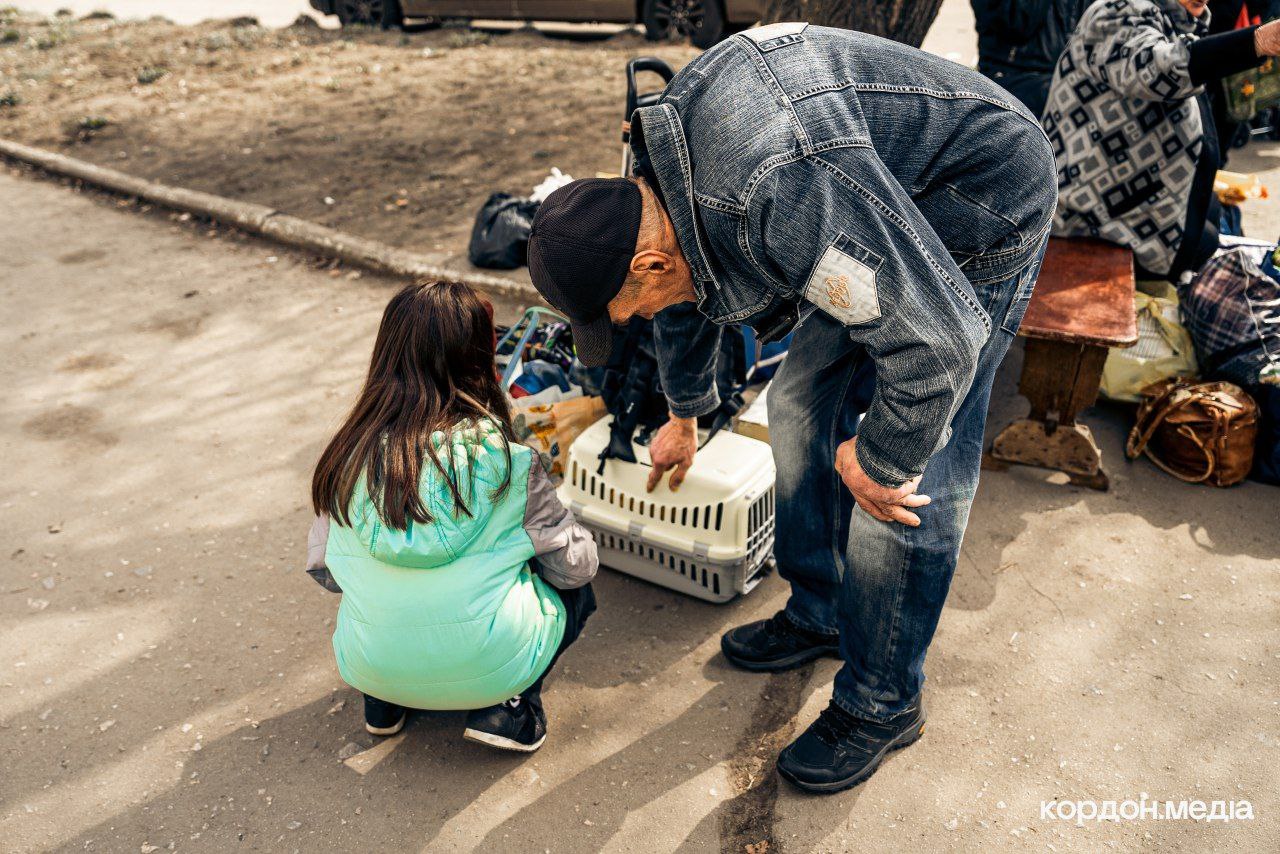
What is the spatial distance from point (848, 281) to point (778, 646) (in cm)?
140

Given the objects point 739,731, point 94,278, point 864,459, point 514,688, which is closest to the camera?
point 864,459

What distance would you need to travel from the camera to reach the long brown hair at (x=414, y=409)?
6.86ft

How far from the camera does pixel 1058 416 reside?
11.1 ft

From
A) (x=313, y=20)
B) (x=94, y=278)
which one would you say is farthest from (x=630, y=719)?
(x=313, y=20)

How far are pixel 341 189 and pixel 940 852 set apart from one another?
5.58 m

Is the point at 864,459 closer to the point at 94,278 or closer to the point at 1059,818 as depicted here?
the point at 1059,818

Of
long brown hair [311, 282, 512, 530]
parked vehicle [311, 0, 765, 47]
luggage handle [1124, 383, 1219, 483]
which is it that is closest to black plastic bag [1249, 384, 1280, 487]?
luggage handle [1124, 383, 1219, 483]

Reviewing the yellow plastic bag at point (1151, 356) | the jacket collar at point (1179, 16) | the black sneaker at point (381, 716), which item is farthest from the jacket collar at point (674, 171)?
the jacket collar at point (1179, 16)

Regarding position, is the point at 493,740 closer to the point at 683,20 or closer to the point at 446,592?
the point at 446,592

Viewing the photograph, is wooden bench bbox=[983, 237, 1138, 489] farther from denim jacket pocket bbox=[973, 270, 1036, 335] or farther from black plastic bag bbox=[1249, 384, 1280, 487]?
denim jacket pocket bbox=[973, 270, 1036, 335]

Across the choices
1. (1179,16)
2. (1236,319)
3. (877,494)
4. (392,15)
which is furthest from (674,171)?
(392,15)

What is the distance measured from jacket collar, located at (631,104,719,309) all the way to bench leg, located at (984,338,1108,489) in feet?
6.52

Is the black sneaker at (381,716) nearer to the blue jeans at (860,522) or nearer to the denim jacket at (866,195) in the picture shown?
the blue jeans at (860,522)

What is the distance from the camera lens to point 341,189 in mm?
6371
